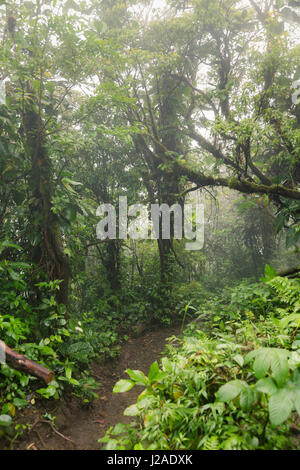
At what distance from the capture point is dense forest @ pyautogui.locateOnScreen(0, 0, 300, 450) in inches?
76.8

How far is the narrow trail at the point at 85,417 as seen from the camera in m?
2.18

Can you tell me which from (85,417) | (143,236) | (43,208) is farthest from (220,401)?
(143,236)

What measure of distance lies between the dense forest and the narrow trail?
0.02m

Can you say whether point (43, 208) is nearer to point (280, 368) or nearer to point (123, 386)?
point (123, 386)

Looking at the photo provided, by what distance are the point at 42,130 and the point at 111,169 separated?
10.2 ft

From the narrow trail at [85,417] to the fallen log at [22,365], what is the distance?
363mm

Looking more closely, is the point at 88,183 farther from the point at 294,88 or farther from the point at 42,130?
the point at 294,88

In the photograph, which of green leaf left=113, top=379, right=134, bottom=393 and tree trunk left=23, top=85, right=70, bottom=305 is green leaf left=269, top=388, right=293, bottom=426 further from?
tree trunk left=23, top=85, right=70, bottom=305

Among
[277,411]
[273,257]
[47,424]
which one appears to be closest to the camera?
[277,411]

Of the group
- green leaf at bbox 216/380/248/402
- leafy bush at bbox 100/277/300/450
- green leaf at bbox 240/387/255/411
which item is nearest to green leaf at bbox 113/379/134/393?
leafy bush at bbox 100/277/300/450

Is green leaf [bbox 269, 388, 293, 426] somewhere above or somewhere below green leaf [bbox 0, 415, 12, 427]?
above

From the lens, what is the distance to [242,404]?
5.26ft

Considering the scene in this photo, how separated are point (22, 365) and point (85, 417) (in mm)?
1064
